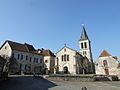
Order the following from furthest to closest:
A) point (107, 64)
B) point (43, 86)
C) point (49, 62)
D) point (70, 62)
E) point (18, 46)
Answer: point (49, 62) → point (70, 62) → point (18, 46) → point (107, 64) → point (43, 86)

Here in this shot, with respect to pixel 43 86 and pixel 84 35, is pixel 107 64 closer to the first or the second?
pixel 84 35

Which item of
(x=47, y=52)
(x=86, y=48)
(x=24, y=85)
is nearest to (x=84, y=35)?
(x=86, y=48)

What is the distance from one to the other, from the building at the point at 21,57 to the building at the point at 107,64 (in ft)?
73.9

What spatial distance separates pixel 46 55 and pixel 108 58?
24914 mm

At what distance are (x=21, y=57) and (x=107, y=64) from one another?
28.1 m

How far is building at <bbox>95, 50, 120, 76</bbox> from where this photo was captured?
143ft

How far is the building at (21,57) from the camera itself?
4750 cm

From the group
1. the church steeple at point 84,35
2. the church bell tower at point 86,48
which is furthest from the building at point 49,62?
the church steeple at point 84,35

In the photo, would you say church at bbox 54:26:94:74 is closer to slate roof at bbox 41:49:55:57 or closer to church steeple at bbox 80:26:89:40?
slate roof at bbox 41:49:55:57

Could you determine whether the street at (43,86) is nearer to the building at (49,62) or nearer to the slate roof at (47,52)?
the building at (49,62)

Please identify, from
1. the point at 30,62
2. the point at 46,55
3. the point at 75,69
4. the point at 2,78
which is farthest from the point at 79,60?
the point at 2,78

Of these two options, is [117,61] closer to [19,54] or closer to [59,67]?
[59,67]

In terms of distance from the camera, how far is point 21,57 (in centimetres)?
5056

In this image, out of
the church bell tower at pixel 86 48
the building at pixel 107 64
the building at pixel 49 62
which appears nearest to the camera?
the building at pixel 107 64
